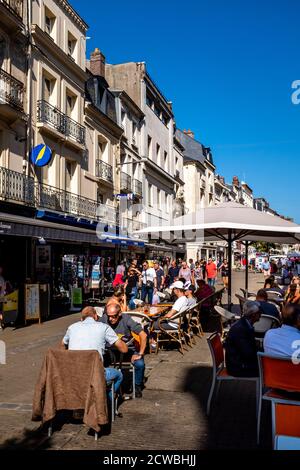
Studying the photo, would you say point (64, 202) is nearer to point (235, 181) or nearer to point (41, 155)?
point (41, 155)

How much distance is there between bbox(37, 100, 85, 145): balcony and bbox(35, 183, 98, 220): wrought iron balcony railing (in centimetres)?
247

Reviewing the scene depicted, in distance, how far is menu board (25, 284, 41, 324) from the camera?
1173cm

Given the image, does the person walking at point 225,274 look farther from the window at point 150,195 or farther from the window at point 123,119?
the window at point 123,119

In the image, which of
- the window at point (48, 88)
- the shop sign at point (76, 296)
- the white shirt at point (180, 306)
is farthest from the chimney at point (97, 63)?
the white shirt at point (180, 306)

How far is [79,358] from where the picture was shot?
4324 mm

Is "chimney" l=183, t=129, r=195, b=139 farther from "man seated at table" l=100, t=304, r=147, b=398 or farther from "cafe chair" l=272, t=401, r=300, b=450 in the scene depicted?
"cafe chair" l=272, t=401, r=300, b=450

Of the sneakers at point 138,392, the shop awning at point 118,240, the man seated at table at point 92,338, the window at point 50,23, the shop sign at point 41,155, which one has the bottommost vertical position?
the sneakers at point 138,392

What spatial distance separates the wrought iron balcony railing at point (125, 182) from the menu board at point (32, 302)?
545 inches

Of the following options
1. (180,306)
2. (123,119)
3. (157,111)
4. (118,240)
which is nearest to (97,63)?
(123,119)

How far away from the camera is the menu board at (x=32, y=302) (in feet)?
38.5

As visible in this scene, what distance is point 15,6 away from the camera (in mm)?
15391

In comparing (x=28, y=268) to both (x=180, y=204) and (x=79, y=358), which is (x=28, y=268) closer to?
(x=79, y=358)
